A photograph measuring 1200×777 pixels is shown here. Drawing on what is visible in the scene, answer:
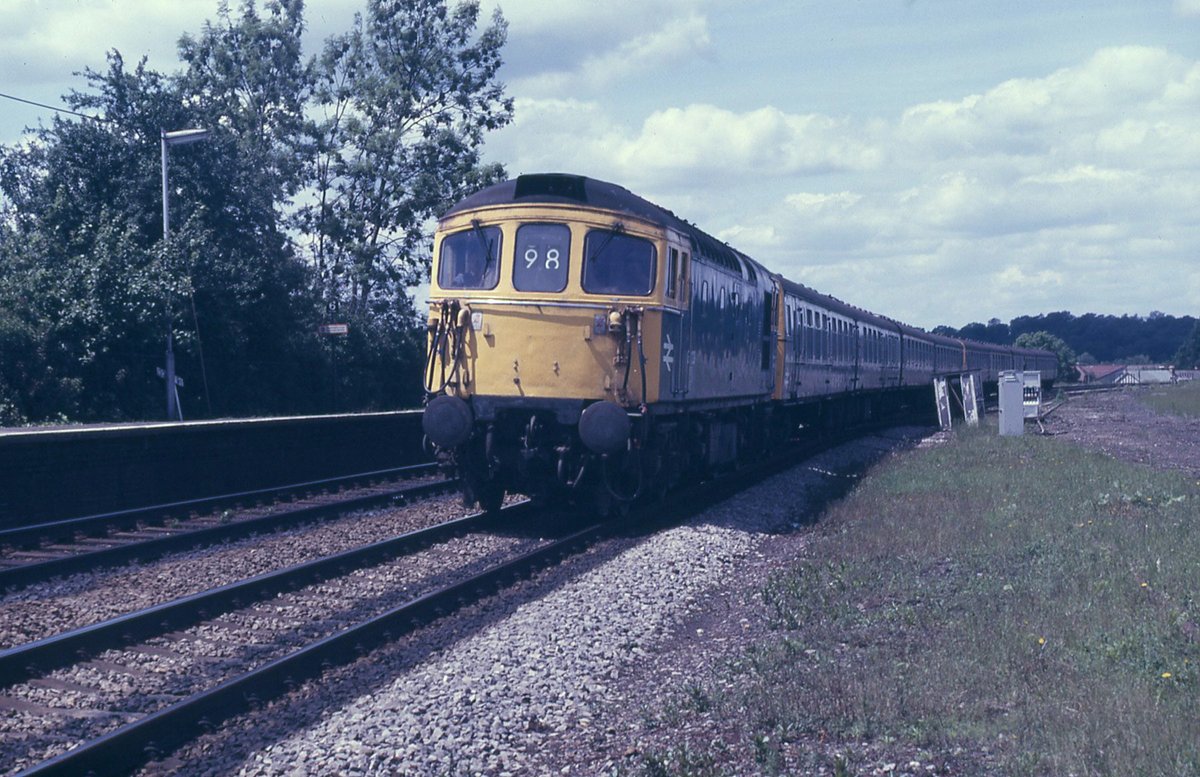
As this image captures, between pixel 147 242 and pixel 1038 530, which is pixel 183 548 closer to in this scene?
pixel 1038 530

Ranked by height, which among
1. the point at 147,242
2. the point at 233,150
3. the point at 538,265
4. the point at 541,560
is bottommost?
the point at 541,560

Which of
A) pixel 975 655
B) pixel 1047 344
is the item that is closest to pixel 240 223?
pixel 975 655

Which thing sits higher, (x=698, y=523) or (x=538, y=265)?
(x=538, y=265)

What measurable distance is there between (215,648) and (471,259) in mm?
6409

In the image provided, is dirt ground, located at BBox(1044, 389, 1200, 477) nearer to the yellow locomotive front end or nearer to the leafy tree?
the yellow locomotive front end

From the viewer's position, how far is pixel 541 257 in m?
12.8

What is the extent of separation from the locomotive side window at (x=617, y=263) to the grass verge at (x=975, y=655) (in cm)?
336

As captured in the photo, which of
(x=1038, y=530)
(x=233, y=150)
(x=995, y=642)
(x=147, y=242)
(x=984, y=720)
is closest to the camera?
(x=984, y=720)

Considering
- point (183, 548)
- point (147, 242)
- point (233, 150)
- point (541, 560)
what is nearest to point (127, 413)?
point (147, 242)

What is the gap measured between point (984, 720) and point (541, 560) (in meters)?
5.76

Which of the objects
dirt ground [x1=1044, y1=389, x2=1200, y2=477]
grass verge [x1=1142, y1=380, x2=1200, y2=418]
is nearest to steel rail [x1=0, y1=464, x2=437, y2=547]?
dirt ground [x1=1044, y1=389, x2=1200, y2=477]

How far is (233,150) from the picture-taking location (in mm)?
37844

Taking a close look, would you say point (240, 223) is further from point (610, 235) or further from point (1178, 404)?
point (1178, 404)

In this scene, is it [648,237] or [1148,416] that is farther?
[1148,416]
